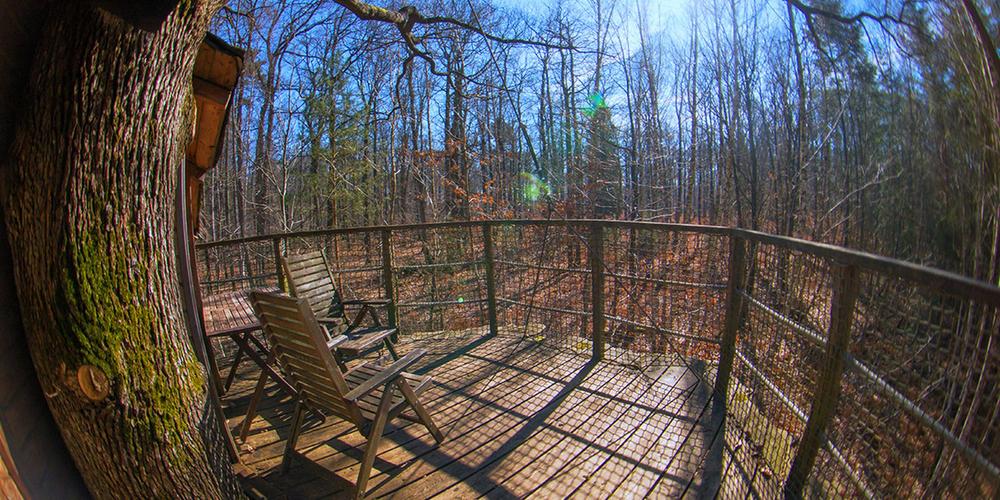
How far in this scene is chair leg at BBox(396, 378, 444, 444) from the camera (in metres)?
2.39

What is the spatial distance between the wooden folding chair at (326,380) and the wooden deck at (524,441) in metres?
0.20

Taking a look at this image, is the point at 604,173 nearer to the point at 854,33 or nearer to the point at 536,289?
the point at 536,289

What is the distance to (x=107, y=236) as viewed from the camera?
4.87ft

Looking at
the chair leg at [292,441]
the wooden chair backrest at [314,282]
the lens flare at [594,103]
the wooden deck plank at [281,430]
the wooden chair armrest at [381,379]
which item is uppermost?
the lens flare at [594,103]

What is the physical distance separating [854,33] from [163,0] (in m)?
2.57

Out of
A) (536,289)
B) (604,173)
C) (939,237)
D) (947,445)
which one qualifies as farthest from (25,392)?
(604,173)

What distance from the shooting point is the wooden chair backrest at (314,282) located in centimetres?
373

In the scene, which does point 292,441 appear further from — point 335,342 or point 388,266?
point 388,266

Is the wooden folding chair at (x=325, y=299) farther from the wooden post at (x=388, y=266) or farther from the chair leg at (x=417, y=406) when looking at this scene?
the chair leg at (x=417, y=406)

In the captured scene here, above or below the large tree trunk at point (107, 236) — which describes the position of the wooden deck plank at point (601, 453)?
below

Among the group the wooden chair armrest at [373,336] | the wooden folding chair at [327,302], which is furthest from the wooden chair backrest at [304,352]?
the wooden folding chair at [327,302]

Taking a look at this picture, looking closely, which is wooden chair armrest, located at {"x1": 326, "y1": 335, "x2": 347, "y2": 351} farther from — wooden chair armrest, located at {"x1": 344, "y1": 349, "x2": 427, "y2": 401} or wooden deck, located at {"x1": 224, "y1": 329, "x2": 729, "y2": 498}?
wooden deck, located at {"x1": 224, "y1": 329, "x2": 729, "y2": 498}

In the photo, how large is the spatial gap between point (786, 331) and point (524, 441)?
155 cm

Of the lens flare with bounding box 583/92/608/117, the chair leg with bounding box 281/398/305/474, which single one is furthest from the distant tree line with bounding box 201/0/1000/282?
the chair leg with bounding box 281/398/305/474
